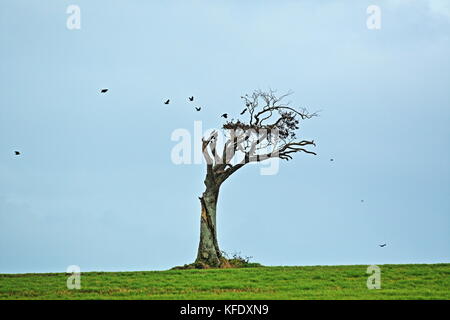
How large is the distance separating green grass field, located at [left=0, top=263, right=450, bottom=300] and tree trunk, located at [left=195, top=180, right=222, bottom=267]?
265 centimetres

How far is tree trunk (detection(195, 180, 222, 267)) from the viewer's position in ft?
116

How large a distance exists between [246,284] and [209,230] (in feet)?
30.4

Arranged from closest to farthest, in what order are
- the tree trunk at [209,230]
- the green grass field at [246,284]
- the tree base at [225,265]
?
the green grass field at [246,284] → the tree base at [225,265] → the tree trunk at [209,230]

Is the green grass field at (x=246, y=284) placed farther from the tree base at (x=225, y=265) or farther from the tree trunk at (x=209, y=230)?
the tree trunk at (x=209, y=230)

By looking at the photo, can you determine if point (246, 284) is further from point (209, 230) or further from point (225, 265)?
point (209, 230)

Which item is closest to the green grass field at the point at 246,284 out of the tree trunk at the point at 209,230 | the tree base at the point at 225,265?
the tree base at the point at 225,265

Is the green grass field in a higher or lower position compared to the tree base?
lower

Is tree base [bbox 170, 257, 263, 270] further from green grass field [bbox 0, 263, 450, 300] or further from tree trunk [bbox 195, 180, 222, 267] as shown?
green grass field [bbox 0, 263, 450, 300]

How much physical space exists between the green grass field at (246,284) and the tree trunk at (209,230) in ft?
8.71

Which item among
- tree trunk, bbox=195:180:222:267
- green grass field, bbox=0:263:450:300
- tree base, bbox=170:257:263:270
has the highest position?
tree trunk, bbox=195:180:222:267

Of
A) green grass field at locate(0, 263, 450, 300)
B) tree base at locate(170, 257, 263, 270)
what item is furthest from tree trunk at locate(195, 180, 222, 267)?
green grass field at locate(0, 263, 450, 300)

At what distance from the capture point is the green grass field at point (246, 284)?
2372 centimetres

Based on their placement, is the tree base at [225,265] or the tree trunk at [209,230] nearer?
the tree base at [225,265]
